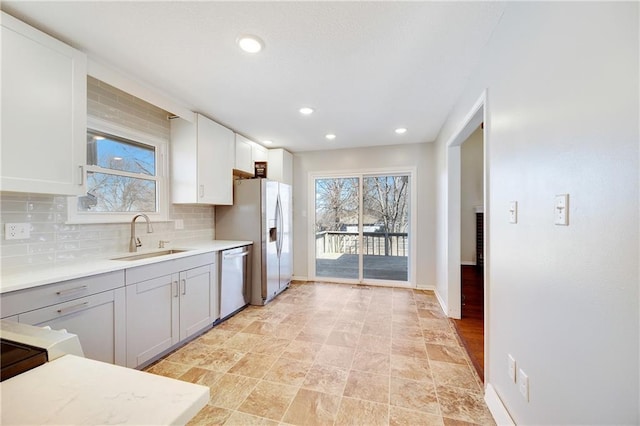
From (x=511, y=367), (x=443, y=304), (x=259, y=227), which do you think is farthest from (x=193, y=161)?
(x=443, y=304)

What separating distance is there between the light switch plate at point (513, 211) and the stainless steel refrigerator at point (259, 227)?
275cm

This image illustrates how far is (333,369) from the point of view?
203 centimetres

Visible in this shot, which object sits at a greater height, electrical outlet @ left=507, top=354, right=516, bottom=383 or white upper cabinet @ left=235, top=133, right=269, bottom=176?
white upper cabinet @ left=235, top=133, right=269, bottom=176

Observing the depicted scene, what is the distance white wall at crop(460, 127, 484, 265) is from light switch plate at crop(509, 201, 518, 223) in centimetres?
435

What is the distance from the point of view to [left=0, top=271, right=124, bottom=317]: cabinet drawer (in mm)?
1316

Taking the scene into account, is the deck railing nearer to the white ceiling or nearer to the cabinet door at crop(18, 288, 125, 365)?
the white ceiling

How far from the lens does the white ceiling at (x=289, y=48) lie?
4.70ft

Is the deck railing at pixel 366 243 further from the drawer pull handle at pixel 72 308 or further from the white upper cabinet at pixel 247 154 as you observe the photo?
the drawer pull handle at pixel 72 308

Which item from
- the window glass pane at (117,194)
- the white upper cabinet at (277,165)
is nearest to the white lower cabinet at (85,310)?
the window glass pane at (117,194)

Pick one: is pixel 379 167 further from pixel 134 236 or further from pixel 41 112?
pixel 41 112

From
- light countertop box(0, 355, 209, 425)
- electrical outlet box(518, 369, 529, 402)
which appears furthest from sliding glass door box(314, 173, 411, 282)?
light countertop box(0, 355, 209, 425)

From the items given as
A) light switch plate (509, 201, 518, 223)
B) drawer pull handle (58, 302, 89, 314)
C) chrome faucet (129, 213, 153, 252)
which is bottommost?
drawer pull handle (58, 302, 89, 314)

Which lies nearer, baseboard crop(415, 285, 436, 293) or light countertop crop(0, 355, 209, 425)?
light countertop crop(0, 355, 209, 425)

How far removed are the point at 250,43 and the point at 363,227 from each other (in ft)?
10.8
